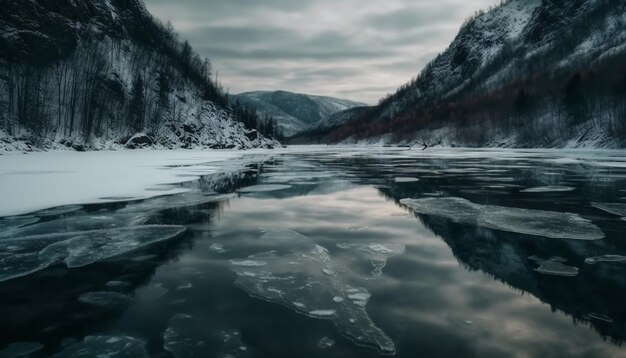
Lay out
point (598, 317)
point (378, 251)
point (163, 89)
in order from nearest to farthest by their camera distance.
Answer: point (598, 317) → point (378, 251) → point (163, 89)

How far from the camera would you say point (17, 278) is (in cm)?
653

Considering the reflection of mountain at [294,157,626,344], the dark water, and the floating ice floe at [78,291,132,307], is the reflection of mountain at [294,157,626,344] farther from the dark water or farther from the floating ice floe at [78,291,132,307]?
the floating ice floe at [78,291,132,307]

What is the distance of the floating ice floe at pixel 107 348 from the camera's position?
13.8 feet

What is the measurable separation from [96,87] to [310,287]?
328 ft

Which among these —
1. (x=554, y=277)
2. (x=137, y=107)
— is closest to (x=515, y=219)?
(x=554, y=277)

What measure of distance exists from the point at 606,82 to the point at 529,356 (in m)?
106

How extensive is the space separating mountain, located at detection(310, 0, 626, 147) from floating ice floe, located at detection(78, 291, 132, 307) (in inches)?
3263

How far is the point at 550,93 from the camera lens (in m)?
104

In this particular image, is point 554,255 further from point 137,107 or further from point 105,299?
point 137,107

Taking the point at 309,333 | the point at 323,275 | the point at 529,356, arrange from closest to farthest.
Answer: the point at 529,356 < the point at 309,333 < the point at 323,275

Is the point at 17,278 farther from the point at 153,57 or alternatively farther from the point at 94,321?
the point at 153,57

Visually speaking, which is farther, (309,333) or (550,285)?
(550,285)

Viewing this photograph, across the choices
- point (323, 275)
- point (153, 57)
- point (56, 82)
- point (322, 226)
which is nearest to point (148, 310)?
point (323, 275)

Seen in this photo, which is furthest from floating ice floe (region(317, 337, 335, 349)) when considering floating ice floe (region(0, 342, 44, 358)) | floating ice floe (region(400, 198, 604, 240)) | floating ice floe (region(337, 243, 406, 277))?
floating ice floe (region(400, 198, 604, 240))
